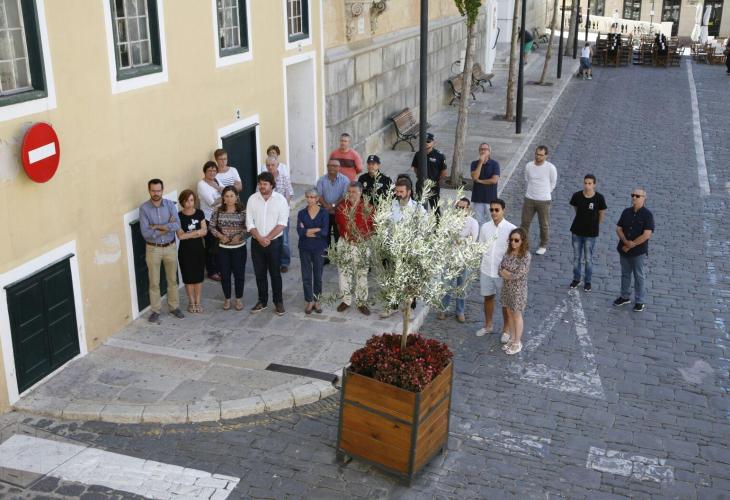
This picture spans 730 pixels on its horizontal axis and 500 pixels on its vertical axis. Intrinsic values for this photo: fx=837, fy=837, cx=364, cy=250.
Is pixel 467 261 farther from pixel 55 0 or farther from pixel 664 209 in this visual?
pixel 664 209

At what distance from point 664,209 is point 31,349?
1141 cm

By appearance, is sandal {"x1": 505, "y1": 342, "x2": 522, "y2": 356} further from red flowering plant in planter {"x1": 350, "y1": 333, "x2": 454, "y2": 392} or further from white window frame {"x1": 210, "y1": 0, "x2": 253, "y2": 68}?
white window frame {"x1": 210, "y1": 0, "x2": 253, "y2": 68}

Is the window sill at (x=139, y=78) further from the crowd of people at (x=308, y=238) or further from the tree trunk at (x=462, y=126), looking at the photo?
the tree trunk at (x=462, y=126)

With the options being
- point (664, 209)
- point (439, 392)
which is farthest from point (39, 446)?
point (664, 209)

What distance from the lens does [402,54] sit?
66.9 feet

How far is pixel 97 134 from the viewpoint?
9.27 m

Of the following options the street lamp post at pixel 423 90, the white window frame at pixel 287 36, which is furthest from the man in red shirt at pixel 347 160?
the white window frame at pixel 287 36

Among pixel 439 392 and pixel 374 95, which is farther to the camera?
pixel 374 95

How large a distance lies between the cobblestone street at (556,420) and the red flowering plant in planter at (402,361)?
0.95m

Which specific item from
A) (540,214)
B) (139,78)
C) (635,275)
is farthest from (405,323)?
(540,214)

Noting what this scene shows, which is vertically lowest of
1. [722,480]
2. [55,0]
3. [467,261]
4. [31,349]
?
[722,480]

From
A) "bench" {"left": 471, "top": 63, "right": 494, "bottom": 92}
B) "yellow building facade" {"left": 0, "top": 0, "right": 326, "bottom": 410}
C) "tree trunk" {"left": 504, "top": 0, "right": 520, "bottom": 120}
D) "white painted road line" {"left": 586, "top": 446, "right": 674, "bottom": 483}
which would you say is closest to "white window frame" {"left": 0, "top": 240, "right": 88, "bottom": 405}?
"yellow building facade" {"left": 0, "top": 0, "right": 326, "bottom": 410}

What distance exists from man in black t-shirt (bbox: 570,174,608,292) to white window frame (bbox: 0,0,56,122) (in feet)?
22.5

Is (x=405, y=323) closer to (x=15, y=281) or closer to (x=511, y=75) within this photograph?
(x=15, y=281)
